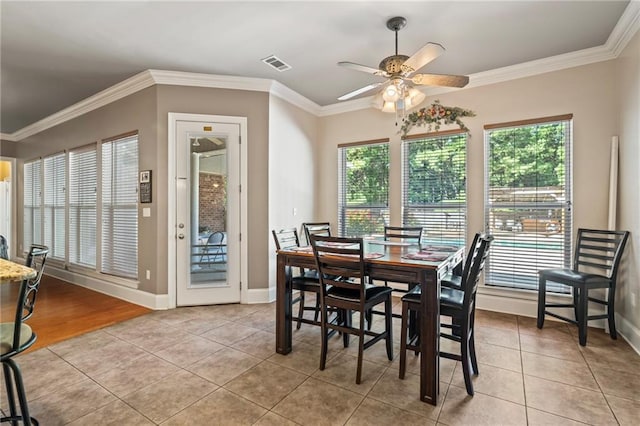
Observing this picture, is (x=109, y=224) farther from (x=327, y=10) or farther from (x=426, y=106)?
(x=426, y=106)

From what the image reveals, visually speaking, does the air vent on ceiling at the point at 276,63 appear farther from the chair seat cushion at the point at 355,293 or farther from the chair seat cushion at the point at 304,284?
the chair seat cushion at the point at 355,293

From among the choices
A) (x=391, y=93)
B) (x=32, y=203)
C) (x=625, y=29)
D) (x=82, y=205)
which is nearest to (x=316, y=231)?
(x=391, y=93)

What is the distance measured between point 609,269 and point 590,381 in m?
1.33

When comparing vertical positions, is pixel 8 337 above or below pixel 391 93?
below

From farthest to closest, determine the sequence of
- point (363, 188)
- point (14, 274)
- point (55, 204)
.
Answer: point (55, 204), point (363, 188), point (14, 274)

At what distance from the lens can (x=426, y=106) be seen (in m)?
4.12

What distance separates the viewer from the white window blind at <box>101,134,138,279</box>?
4.11 m

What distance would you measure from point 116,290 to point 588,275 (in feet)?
18.2

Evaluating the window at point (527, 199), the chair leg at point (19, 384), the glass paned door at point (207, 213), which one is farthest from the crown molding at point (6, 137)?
the window at point (527, 199)

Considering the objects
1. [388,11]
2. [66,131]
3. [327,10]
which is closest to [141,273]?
[66,131]

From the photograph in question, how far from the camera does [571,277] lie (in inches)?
115

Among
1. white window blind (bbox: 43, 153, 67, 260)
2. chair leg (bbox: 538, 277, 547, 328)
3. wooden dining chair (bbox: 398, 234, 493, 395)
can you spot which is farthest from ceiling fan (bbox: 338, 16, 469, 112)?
white window blind (bbox: 43, 153, 67, 260)

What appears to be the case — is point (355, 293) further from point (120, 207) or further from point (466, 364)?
point (120, 207)

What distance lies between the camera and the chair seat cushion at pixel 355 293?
7.70 feet
